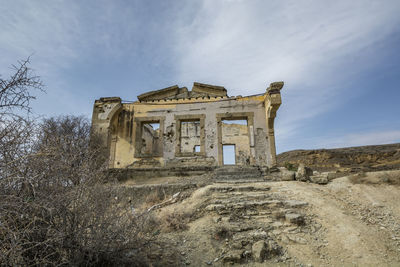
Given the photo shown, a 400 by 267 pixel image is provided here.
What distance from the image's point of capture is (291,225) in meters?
4.83

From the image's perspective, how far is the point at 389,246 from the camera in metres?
4.14

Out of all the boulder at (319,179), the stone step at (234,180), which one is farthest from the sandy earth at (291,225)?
the stone step at (234,180)

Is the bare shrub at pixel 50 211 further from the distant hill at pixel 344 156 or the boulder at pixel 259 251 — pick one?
the distant hill at pixel 344 156

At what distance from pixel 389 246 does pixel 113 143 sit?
11.4 meters

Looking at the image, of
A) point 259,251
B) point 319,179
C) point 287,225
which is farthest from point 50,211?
point 319,179

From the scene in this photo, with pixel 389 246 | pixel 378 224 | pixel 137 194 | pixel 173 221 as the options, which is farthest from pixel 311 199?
pixel 137 194

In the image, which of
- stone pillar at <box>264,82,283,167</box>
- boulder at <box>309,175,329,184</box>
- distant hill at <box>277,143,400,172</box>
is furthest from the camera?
distant hill at <box>277,143,400,172</box>

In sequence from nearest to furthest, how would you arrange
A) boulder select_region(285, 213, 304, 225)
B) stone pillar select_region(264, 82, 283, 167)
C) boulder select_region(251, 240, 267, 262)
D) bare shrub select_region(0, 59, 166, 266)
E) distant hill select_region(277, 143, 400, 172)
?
bare shrub select_region(0, 59, 166, 266) < boulder select_region(251, 240, 267, 262) < boulder select_region(285, 213, 304, 225) < stone pillar select_region(264, 82, 283, 167) < distant hill select_region(277, 143, 400, 172)

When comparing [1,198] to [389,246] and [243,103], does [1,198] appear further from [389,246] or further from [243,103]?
[243,103]

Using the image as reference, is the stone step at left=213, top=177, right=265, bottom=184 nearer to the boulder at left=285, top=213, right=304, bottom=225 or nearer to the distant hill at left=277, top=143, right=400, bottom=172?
the boulder at left=285, top=213, right=304, bottom=225

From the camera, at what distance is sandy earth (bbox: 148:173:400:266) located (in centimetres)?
394

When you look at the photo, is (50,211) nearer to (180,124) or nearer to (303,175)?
(303,175)

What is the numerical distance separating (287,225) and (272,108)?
7.14 m

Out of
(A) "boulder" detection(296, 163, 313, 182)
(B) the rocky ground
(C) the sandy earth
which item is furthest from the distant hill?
(C) the sandy earth
